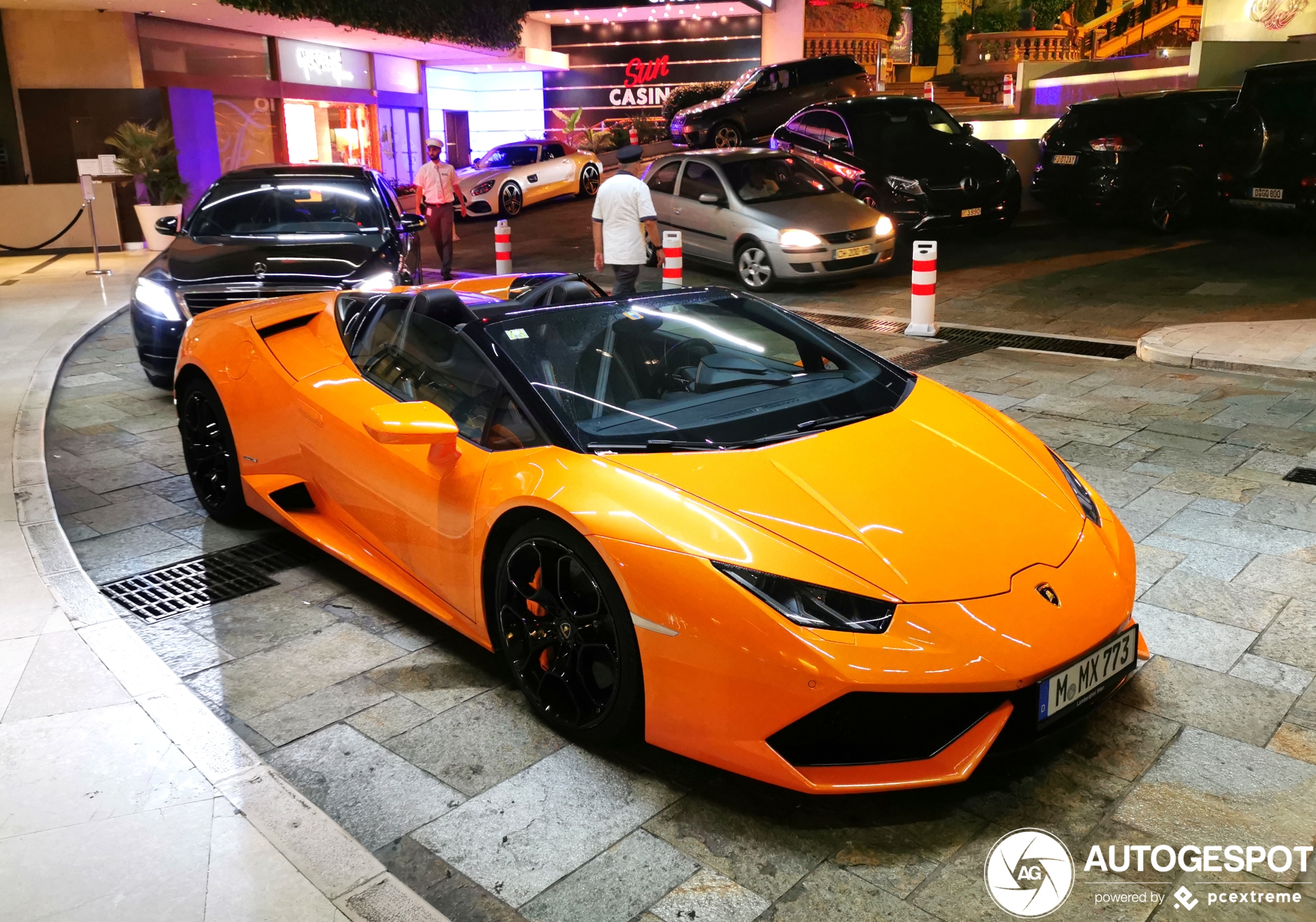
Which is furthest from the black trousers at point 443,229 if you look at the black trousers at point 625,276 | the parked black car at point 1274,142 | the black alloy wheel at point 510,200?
the parked black car at point 1274,142

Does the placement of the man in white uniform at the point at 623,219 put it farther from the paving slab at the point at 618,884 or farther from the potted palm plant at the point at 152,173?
the potted palm plant at the point at 152,173

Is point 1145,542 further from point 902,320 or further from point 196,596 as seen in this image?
point 902,320

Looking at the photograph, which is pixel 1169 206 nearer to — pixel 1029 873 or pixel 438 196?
pixel 438 196

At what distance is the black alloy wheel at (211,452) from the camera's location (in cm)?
513

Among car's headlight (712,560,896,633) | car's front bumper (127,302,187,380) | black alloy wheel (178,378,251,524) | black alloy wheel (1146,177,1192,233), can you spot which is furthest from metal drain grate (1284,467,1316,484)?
black alloy wheel (1146,177,1192,233)

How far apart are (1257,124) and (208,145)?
65.2ft

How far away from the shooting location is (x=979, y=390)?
7.56 metres

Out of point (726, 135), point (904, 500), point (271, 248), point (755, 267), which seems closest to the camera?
point (904, 500)

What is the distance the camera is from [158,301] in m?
7.62

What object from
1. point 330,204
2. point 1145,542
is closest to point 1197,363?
point 1145,542

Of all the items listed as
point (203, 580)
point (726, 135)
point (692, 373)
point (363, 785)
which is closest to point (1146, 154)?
point (726, 135)

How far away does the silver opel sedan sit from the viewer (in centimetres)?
1152

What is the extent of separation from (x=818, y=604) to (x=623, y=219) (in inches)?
280

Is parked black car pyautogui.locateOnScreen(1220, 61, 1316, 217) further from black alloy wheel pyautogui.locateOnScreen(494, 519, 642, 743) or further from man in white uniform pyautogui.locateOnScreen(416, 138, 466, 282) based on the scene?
black alloy wheel pyautogui.locateOnScreen(494, 519, 642, 743)
